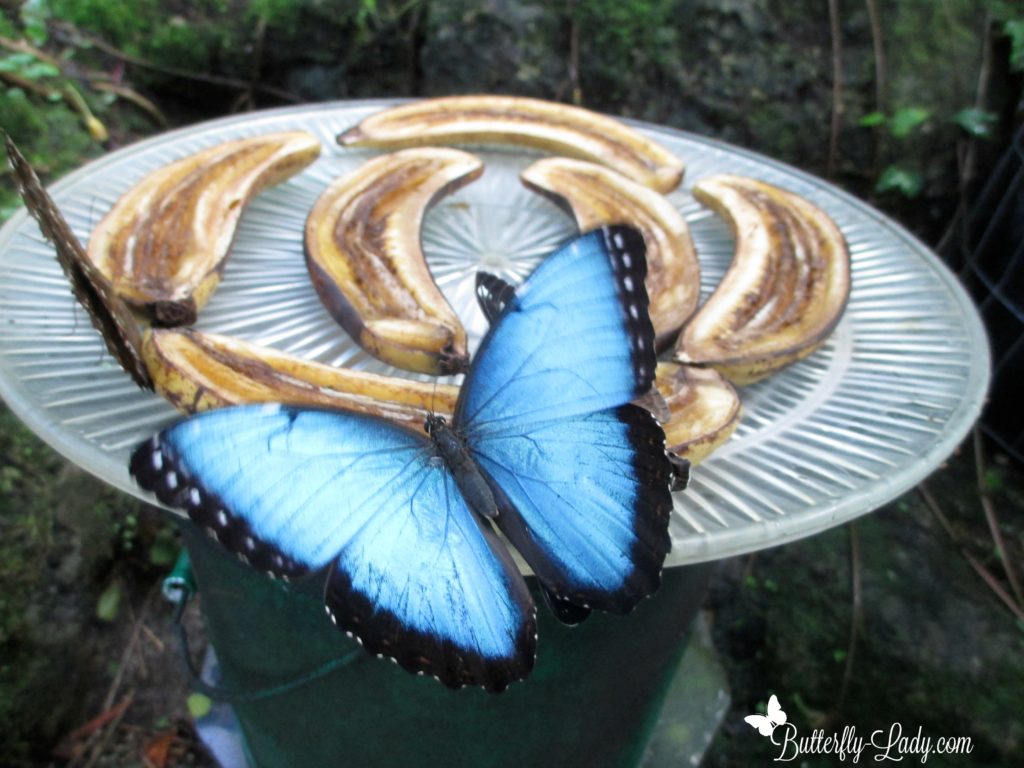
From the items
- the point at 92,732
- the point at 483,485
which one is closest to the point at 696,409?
the point at 483,485

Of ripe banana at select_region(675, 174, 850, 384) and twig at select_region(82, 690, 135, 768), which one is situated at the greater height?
ripe banana at select_region(675, 174, 850, 384)

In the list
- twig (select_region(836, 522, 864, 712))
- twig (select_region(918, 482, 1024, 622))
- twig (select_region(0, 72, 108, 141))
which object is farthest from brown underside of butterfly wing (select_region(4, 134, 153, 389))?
twig (select_region(918, 482, 1024, 622))

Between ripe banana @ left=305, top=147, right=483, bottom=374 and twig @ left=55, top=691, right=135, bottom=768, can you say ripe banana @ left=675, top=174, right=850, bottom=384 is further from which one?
twig @ left=55, top=691, right=135, bottom=768

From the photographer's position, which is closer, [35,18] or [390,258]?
[390,258]

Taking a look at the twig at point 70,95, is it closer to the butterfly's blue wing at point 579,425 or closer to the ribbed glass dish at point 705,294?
the ribbed glass dish at point 705,294

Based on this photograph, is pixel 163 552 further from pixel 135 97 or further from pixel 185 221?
pixel 135 97

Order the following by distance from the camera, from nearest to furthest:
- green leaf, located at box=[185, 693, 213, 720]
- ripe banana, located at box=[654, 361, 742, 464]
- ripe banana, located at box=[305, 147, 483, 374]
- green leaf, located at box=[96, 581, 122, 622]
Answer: ripe banana, located at box=[654, 361, 742, 464]
ripe banana, located at box=[305, 147, 483, 374]
green leaf, located at box=[185, 693, 213, 720]
green leaf, located at box=[96, 581, 122, 622]

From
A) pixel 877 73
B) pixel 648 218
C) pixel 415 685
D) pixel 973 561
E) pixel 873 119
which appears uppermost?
pixel 648 218

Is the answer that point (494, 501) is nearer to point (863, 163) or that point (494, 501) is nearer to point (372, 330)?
point (372, 330)
